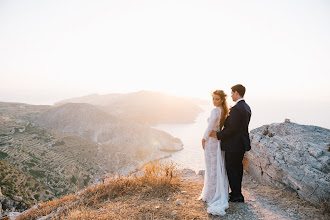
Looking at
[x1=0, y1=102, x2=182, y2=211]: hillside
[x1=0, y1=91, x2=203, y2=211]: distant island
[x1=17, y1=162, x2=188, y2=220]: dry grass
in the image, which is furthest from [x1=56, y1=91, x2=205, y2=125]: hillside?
[x1=17, y1=162, x2=188, y2=220]: dry grass

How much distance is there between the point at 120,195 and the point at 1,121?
5723 cm

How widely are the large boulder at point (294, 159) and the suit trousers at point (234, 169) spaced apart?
1.82 m

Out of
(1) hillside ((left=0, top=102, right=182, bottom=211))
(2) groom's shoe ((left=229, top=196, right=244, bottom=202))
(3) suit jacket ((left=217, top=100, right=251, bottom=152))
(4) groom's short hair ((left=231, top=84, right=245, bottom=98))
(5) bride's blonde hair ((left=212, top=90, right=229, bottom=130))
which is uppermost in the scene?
(4) groom's short hair ((left=231, top=84, right=245, bottom=98))

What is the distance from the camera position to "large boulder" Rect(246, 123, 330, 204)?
180 inches

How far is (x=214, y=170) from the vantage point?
15.5 feet

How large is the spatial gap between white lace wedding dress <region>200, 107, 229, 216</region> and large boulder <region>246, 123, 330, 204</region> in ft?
7.25

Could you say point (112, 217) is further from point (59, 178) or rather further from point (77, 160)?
point (77, 160)

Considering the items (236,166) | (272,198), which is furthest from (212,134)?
(272,198)

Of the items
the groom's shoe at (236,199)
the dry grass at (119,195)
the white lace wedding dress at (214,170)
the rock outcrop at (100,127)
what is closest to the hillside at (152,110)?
the rock outcrop at (100,127)

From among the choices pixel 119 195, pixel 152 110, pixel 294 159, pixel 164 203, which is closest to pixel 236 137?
pixel 294 159

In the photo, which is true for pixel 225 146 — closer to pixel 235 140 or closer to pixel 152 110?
pixel 235 140

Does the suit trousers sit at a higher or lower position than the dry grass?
higher

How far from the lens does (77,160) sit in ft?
124

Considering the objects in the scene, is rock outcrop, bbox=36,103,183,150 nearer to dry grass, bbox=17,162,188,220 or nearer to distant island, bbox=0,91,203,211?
distant island, bbox=0,91,203,211
